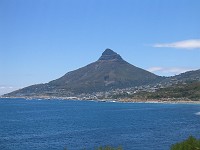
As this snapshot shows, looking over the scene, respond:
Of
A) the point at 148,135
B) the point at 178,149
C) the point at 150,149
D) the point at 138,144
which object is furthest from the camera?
the point at 148,135

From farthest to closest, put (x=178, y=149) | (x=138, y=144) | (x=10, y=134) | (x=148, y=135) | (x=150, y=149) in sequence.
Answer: (x=10, y=134), (x=148, y=135), (x=138, y=144), (x=150, y=149), (x=178, y=149)

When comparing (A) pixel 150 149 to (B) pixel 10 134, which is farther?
(B) pixel 10 134

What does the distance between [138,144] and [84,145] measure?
10.9 metres

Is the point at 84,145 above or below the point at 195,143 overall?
below

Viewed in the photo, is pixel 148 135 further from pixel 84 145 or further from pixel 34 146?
pixel 34 146

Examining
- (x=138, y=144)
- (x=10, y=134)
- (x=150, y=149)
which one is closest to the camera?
(x=150, y=149)

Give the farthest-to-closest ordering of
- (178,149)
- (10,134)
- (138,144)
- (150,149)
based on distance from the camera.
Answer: (10,134) < (138,144) < (150,149) < (178,149)

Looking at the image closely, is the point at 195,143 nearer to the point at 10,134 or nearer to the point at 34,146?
the point at 34,146

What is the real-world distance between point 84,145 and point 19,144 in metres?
14.2

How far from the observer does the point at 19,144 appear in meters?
78.6

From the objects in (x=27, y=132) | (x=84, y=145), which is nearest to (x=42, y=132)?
(x=27, y=132)

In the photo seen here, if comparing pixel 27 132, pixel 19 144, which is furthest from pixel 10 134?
pixel 19 144

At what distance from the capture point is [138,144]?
2943 inches

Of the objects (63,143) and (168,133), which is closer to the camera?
(63,143)
